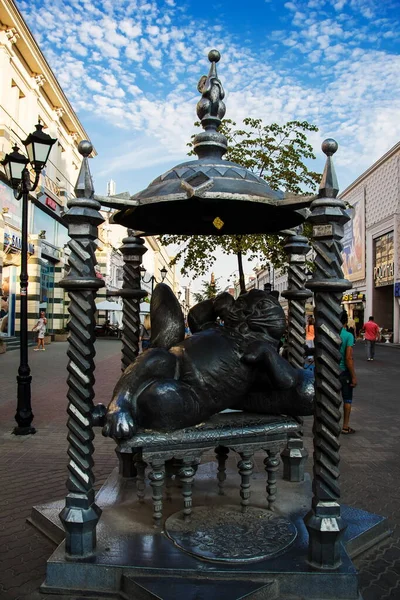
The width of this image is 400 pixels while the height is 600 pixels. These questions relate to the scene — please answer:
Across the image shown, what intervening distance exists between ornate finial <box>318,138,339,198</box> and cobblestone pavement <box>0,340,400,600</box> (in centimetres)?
252

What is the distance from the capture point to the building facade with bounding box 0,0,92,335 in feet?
64.5

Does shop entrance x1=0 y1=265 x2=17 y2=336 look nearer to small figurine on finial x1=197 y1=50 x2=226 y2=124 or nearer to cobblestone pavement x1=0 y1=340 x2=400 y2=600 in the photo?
cobblestone pavement x1=0 y1=340 x2=400 y2=600

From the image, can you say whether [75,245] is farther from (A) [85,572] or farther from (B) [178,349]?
(A) [85,572]

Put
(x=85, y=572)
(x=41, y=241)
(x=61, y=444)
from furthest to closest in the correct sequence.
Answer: (x=41, y=241), (x=61, y=444), (x=85, y=572)

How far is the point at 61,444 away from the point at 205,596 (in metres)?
4.36

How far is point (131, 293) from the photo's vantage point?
191 inches

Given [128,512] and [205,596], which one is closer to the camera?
[205,596]

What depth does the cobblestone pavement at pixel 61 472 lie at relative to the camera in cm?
326

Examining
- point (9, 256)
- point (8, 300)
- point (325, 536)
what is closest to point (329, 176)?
point (325, 536)

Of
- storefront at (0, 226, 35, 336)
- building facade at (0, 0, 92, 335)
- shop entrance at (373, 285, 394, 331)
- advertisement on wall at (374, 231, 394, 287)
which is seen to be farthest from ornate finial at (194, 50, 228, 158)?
shop entrance at (373, 285, 394, 331)

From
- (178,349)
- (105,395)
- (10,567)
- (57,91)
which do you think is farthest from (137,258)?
(57,91)

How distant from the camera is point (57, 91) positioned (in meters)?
26.3

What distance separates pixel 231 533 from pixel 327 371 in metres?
1.37

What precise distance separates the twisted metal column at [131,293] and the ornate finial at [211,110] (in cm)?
129
